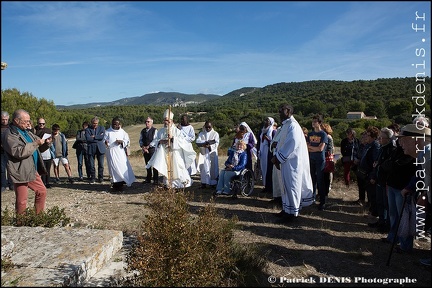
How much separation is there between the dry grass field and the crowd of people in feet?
0.83

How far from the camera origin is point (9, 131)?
464cm

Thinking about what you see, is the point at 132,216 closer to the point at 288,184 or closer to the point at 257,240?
the point at 257,240

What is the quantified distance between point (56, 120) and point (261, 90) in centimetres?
3245

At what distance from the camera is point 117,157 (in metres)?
8.22

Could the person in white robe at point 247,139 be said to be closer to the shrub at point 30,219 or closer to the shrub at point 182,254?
the shrub at point 182,254

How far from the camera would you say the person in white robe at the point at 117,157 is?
322 inches

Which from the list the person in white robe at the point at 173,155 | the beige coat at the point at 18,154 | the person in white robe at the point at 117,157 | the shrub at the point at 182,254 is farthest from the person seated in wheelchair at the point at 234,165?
the beige coat at the point at 18,154

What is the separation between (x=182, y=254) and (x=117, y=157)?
5.55 meters

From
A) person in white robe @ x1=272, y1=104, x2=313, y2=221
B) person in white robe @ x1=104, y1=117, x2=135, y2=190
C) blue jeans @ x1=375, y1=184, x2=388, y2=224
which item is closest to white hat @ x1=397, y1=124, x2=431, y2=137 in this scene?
blue jeans @ x1=375, y1=184, x2=388, y2=224

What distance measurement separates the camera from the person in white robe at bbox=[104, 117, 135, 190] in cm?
818

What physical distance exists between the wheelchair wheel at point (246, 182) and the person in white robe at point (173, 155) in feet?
4.21

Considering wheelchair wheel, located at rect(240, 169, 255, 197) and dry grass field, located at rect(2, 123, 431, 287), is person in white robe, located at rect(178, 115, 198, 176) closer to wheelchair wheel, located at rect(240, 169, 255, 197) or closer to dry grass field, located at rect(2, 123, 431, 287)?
dry grass field, located at rect(2, 123, 431, 287)

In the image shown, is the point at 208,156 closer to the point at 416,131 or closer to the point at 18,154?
the point at 18,154

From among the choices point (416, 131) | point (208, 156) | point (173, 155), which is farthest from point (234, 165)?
point (416, 131)
